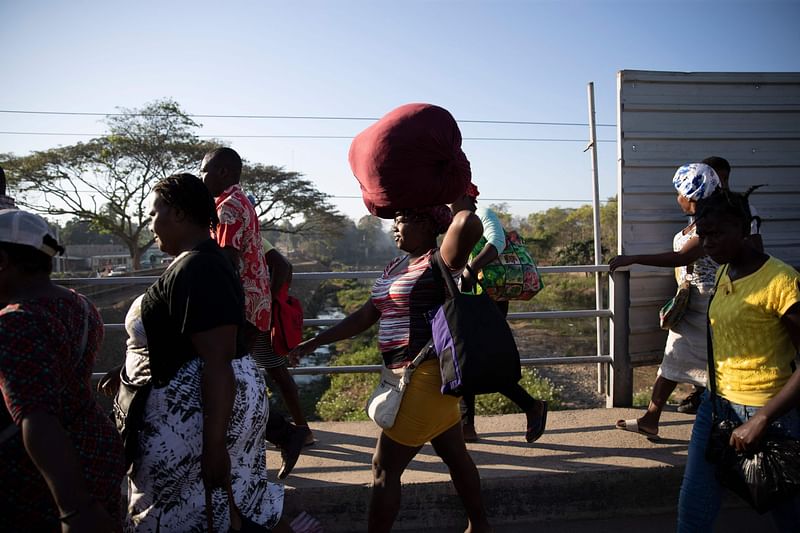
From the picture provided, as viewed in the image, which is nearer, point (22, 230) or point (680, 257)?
point (22, 230)

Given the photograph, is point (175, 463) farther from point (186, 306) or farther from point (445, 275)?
point (445, 275)

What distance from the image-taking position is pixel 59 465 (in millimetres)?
1618

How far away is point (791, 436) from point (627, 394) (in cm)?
248

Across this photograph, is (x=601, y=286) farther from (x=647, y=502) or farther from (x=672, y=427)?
(x=647, y=502)

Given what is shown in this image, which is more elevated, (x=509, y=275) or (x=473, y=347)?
(x=509, y=275)

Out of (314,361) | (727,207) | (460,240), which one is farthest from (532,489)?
(314,361)

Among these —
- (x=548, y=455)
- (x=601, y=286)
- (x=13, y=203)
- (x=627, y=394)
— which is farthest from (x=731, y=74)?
(x=13, y=203)

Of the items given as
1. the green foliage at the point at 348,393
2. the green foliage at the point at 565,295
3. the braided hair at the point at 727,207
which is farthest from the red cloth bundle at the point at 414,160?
the green foliage at the point at 565,295

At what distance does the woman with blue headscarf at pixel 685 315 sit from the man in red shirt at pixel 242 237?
2.21 m

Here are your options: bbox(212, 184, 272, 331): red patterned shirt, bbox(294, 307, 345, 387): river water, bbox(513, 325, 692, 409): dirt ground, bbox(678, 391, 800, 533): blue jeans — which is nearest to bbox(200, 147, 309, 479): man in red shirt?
bbox(212, 184, 272, 331): red patterned shirt

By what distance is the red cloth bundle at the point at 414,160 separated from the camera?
8.66ft

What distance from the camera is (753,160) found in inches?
186

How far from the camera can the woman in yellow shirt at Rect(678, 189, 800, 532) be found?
2201mm

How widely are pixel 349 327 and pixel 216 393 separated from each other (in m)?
1.00
